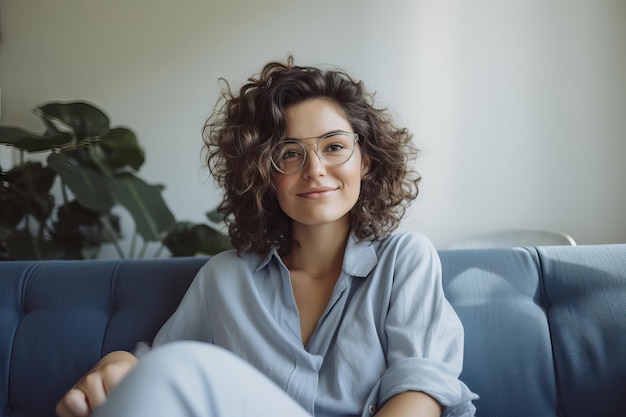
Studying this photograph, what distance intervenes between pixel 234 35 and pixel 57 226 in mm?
1134

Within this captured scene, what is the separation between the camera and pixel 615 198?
2.77 metres

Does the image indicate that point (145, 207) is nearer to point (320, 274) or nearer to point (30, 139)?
point (30, 139)

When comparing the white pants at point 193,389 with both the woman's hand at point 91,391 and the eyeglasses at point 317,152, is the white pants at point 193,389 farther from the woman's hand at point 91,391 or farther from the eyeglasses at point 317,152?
the eyeglasses at point 317,152

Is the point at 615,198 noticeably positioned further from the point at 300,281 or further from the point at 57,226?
the point at 57,226

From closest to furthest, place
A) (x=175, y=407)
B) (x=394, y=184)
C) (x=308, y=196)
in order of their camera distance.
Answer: (x=175, y=407) < (x=308, y=196) < (x=394, y=184)

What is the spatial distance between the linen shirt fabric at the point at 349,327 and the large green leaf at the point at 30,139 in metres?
1.33

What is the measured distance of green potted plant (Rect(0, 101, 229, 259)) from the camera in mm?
2693

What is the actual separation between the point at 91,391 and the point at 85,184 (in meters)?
1.64

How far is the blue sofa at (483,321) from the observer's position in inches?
53.9

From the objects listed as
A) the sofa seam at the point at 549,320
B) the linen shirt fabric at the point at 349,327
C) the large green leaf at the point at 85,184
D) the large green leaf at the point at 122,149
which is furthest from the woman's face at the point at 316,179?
the large green leaf at the point at 122,149

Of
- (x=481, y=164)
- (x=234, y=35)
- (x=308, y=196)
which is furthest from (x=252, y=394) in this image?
(x=234, y=35)

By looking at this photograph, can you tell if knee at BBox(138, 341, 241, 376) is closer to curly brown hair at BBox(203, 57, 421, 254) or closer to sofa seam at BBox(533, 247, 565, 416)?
curly brown hair at BBox(203, 57, 421, 254)

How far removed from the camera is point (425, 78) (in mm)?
2939

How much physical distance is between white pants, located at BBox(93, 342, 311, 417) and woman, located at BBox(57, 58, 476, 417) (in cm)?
32
